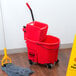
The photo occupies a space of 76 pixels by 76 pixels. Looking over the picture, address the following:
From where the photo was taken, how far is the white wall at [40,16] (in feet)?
7.57

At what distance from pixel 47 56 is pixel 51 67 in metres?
0.20

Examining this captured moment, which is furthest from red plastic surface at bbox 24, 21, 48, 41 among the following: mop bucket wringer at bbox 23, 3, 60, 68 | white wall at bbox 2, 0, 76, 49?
white wall at bbox 2, 0, 76, 49

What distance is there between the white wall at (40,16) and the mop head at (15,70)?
1.52 feet

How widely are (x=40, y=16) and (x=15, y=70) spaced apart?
93cm

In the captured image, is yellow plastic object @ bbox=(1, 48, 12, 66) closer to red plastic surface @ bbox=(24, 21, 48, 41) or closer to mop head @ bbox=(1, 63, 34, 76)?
mop head @ bbox=(1, 63, 34, 76)

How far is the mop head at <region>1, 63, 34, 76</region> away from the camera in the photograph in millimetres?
1959

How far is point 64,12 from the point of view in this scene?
250 centimetres

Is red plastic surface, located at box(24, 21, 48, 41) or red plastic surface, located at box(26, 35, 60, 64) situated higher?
red plastic surface, located at box(24, 21, 48, 41)

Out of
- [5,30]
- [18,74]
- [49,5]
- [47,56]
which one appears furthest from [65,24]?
[18,74]

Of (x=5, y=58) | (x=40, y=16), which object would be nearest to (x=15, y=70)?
(x=5, y=58)

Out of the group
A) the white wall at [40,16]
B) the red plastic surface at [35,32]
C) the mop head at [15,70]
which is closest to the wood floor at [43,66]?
the mop head at [15,70]

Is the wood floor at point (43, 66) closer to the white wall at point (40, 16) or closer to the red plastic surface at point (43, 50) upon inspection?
the red plastic surface at point (43, 50)

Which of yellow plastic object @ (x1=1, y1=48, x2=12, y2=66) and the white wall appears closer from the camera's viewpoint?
yellow plastic object @ (x1=1, y1=48, x2=12, y2=66)

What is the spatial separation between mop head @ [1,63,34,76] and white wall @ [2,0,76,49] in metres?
0.46
